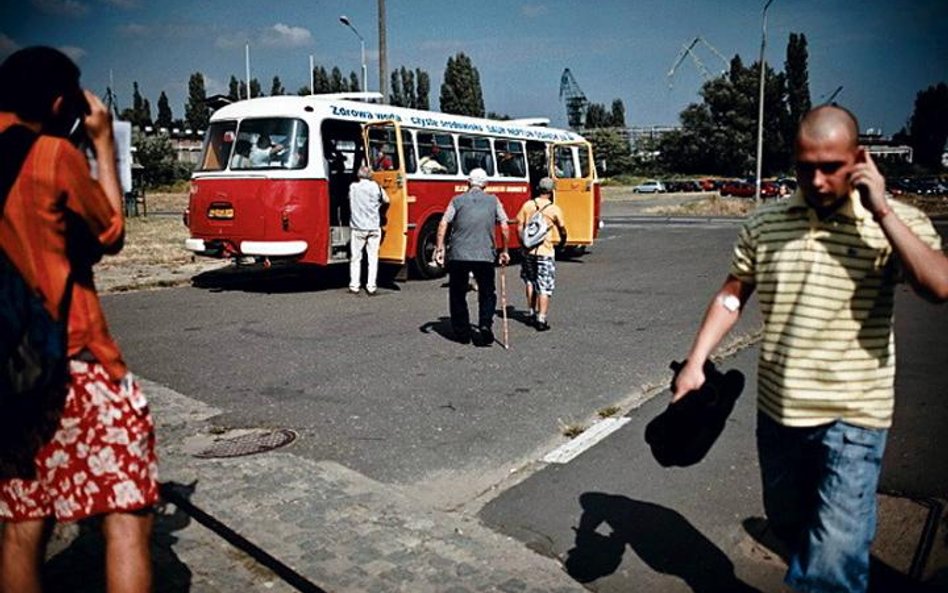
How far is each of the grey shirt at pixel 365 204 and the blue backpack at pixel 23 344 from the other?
991 centimetres

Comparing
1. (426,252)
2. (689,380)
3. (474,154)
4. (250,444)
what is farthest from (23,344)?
(474,154)

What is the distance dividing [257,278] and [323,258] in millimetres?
2817

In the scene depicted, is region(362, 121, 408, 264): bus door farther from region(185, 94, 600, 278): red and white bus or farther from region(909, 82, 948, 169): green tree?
region(909, 82, 948, 169): green tree

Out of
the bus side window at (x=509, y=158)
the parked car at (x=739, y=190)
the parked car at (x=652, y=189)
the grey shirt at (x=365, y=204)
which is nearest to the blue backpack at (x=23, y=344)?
the grey shirt at (x=365, y=204)

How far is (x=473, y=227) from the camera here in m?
8.81

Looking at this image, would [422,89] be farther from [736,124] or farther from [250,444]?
[250,444]

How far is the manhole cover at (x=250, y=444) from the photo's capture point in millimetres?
5223

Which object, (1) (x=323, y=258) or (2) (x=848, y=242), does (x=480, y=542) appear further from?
(1) (x=323, y=258)

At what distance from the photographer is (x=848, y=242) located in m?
2.67

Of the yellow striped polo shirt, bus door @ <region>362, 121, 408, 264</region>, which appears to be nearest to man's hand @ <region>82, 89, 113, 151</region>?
the yellow striped polo shirt

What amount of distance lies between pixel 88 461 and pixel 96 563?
1631mm

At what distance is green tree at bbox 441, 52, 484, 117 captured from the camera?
80125 millimetres

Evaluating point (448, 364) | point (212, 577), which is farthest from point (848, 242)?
point (448, 364)

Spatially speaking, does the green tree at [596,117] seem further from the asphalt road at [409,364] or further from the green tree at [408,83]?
the asphalt road at [409,364]
